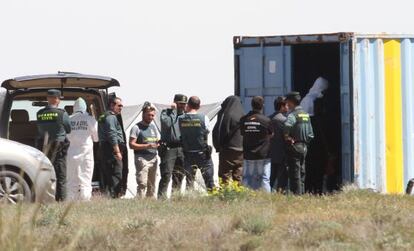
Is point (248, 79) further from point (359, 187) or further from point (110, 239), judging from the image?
point (110, 239)

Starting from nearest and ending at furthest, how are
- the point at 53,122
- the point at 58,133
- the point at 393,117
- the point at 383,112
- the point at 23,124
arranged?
the point at 53,122
the point at 58,133
the point at 23,124
the point at 383,112
the point at 393,117

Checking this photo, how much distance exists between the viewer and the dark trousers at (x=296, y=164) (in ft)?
53.0

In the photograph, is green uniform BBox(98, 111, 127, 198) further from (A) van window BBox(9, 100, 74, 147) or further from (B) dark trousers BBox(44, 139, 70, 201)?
(B) dark trousers BBox(44, 139, 70, 201)

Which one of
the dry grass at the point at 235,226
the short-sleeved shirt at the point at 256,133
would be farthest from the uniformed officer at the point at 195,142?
the dry grass at the point at 235,226

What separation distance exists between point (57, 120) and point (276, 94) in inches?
161

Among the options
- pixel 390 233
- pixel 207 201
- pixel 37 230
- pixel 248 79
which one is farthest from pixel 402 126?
pixel 37 230

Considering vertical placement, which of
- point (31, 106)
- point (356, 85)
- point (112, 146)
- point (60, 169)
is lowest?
point (60, 169)

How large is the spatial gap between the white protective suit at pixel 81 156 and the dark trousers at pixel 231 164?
1908 mm

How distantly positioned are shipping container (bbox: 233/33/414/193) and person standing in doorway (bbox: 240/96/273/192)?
1.40 metres

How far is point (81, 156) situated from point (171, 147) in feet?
4.37

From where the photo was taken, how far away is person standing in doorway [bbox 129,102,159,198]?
16.6 metres

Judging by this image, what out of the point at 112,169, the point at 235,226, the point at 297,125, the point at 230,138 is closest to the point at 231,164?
the point at 230,138

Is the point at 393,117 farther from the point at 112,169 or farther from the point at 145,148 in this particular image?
the point at 112,169

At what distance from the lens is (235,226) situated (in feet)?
36.1
